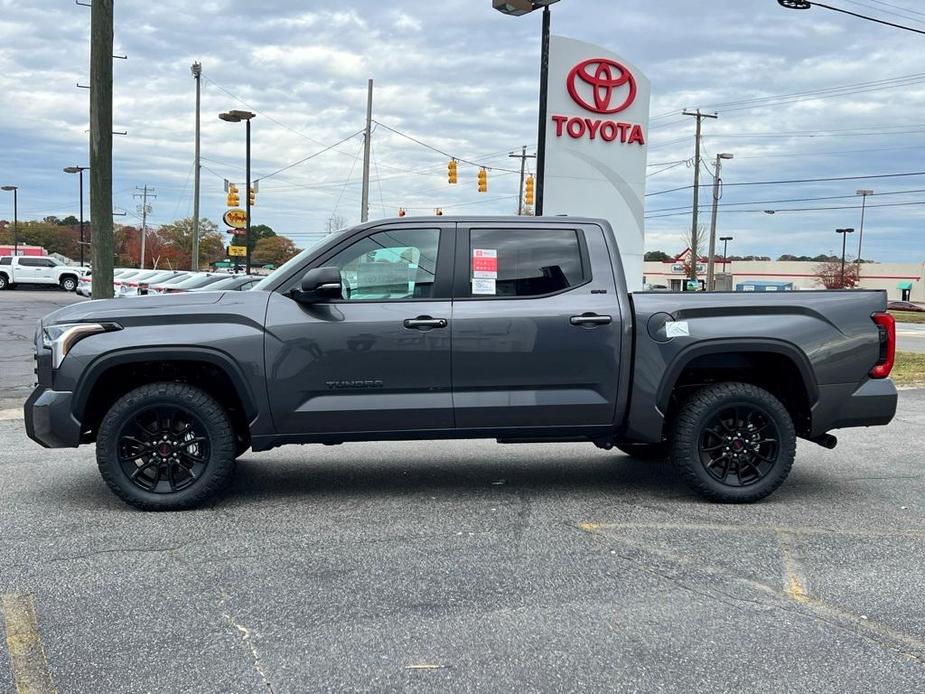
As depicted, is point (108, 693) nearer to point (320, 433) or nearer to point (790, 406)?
point (320, 433)

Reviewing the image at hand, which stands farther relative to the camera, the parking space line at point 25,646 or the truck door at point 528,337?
the truck door at point 528,337

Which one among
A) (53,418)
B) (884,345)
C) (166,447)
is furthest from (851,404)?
(53,418)

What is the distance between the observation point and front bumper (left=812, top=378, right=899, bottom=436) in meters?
5.74

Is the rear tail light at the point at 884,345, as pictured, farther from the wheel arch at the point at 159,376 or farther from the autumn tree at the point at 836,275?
the autumn tree at the point at 836,275

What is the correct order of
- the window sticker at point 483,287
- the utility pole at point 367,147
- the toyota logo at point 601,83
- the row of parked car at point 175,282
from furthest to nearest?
the utility pole at point 367,147 → the row of parked car at point 175,282 → the toyota logo at point 601,83 → the window sticker at point 483,287

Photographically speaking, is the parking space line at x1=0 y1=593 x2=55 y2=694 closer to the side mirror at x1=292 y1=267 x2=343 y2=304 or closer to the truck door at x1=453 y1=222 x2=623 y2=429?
the side mirror at x1=292 y1=267 x2=343 y2=304

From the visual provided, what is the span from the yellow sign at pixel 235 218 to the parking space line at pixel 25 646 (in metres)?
34.3

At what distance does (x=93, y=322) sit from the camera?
17.4 feet

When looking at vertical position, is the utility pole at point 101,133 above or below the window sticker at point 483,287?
above

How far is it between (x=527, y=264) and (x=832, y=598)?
270cm

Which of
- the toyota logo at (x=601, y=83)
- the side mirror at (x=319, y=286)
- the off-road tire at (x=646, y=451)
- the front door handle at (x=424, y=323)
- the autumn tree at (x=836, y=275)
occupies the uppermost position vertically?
the toyota logo at (x=601, y=83)

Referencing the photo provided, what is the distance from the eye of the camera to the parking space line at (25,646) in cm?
322

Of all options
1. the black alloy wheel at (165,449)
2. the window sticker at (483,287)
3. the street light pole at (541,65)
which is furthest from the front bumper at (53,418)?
the street light pole at (541,65)

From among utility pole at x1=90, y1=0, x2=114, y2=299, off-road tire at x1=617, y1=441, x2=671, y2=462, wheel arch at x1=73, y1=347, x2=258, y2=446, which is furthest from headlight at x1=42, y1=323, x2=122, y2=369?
utility pole at x1=90, y1=0, x2=114, y2=299
